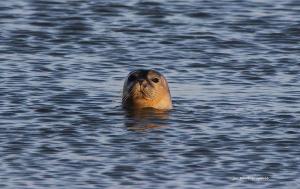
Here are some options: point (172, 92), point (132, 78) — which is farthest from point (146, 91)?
point (172, 92)

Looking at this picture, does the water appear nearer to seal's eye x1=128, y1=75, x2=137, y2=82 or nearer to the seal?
the seal

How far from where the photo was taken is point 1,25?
19.9 metres

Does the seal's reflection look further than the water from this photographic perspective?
Yes

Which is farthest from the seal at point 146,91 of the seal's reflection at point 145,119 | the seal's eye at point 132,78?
the seal's reflection at point 145,119

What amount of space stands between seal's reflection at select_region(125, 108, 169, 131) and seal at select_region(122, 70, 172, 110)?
100mm

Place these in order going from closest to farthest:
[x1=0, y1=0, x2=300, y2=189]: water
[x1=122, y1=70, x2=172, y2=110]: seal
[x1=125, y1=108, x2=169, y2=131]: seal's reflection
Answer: [x1=0, y1=0, x2=300, y2=189]: water < [x1=125, y1=108, x2=169, y2=131]: seal's reflection < [x1=122, y1=70, x2=172, y2=110]: seal

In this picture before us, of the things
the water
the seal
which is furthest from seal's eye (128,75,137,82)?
the water

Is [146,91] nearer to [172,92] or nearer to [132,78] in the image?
[132,78]

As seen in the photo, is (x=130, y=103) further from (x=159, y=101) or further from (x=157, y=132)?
(x=157, y=132)

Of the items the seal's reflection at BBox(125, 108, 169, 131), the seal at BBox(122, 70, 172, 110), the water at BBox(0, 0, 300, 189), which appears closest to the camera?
the water at BBox(0, 0, 300, 189)

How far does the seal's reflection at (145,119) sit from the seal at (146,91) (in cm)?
10

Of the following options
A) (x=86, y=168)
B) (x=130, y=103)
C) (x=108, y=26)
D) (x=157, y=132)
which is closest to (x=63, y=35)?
(x=108, y=26)

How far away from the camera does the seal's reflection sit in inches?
568

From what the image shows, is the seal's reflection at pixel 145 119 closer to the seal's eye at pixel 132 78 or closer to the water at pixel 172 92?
the water at pixel 172 92
